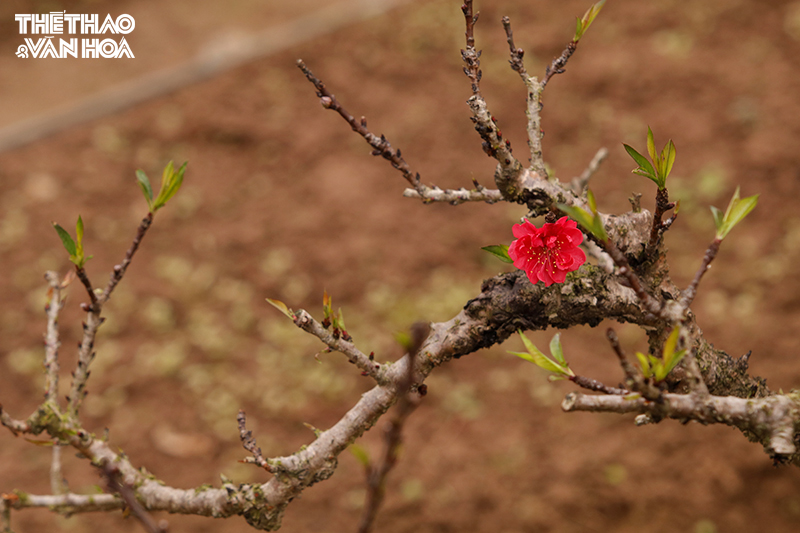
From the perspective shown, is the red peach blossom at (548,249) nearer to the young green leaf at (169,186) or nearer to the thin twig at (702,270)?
the thin twig at (702,270)

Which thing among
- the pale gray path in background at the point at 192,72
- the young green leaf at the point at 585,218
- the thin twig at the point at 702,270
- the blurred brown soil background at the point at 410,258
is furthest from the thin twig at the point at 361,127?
the pale gray path in background at the point at 192,72

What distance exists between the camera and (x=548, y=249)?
1.29 meters

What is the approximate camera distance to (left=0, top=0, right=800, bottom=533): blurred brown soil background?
3.24 meters

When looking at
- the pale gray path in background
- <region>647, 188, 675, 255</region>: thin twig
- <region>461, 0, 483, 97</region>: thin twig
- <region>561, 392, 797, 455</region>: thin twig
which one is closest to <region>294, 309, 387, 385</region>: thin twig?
<region>561, 392, 797, 455</region>: thin twig

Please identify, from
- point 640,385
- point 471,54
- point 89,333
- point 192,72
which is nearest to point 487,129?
point 471,54

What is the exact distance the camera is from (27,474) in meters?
3.52

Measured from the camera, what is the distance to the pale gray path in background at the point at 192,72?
18.8ft

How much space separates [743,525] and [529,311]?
2.29 metres

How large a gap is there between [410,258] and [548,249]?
313 centimetres

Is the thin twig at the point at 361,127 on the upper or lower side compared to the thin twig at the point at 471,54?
lower

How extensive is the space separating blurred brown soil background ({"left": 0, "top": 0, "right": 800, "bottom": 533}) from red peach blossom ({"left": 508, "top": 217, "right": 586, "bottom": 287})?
2230 millimetres

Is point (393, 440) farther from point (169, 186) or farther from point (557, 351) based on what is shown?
point (169, 186)

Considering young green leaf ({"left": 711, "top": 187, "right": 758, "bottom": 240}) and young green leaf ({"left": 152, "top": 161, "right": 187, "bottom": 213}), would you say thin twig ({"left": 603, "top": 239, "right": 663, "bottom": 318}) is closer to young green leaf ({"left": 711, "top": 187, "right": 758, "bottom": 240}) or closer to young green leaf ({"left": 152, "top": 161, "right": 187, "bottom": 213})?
young green leaf ({"left": 711, "top": 187, "right": 758, "bottom": 240})

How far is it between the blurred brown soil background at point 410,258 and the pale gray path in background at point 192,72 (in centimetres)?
15
